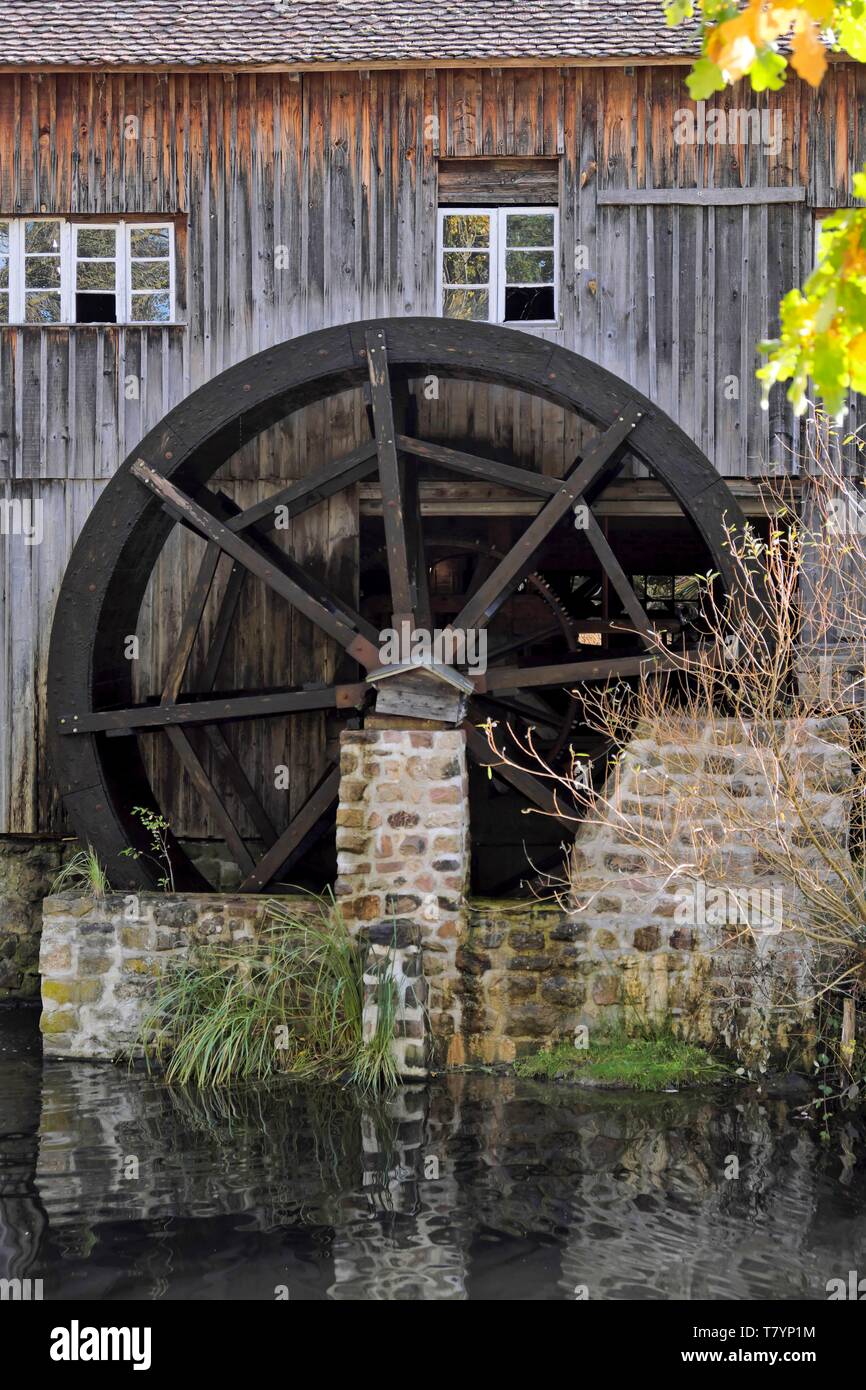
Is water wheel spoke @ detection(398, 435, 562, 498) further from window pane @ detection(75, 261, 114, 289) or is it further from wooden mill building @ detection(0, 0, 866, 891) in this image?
window pane @ detection(75, 261, 114, 289)

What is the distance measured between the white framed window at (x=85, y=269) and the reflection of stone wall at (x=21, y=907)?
313cm

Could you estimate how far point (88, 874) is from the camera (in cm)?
693

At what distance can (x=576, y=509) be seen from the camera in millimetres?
6957

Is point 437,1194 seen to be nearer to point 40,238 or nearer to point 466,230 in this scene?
point 466,230

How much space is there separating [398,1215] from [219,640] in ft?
13.0

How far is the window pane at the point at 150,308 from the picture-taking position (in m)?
7.73

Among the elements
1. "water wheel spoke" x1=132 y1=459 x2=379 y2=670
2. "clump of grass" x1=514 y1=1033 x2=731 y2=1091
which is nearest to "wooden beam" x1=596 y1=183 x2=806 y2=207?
"water wheel spoke" x1=132 y1=459 x2=379 y2=670

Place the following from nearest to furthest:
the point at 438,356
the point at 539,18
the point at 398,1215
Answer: the point at 398,1215 < the point at 438,356 < the point at 539,18

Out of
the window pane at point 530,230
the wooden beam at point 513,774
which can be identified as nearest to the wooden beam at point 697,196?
the window pane at point 530,230

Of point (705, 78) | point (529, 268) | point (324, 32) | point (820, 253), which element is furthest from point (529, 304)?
point (705, 78)

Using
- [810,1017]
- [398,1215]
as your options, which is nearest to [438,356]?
[810,1017]

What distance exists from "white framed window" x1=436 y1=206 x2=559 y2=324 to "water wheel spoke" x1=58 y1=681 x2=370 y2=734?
2.35 metres
